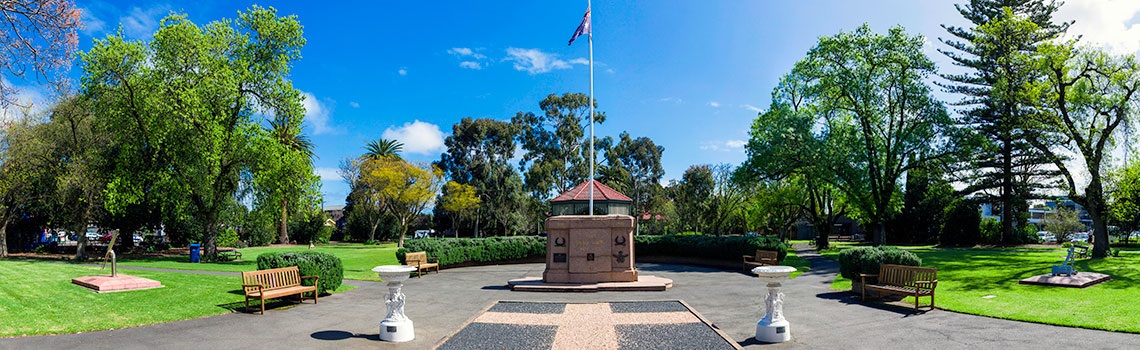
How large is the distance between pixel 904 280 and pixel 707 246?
513 inches

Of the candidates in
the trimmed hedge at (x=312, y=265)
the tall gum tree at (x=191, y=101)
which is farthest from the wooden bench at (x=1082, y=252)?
the tall gum tree at (x=191, y=101)

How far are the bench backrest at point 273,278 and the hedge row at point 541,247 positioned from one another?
825cm

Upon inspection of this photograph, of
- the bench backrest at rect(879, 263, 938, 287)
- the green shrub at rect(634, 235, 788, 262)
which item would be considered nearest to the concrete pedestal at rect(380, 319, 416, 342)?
the bench backrest at rect(879, 263, 938, 287)

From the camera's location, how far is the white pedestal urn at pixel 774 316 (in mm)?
9625

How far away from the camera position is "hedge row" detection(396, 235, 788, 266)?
952 inches

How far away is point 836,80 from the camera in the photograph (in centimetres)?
3609

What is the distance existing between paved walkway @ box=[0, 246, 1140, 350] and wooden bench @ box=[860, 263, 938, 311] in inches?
17.1

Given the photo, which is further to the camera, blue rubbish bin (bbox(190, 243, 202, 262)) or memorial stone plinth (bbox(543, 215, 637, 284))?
blue rubbish bin (bbox(190, 243, 202, 262))

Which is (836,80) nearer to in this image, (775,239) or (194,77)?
(775,239)

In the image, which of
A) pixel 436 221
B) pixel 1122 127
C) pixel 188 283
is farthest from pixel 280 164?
pixel 436 221

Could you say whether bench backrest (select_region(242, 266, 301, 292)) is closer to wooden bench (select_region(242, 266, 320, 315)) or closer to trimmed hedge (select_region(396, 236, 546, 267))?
wooden bench (select_region(242, 266, 320, 315))

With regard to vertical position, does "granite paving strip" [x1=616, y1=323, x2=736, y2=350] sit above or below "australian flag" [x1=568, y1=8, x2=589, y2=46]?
below

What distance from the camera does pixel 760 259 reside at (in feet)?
75.2

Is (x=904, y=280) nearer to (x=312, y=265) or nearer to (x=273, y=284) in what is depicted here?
(x=312, y=265)
